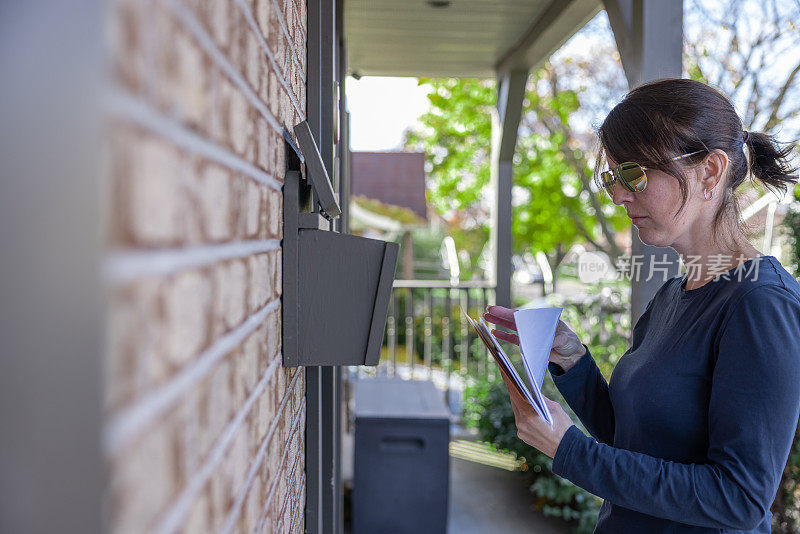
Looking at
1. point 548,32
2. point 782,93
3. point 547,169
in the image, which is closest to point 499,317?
point 548,32

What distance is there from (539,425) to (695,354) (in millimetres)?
345

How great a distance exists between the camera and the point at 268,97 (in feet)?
3.25

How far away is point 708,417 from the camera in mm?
1275

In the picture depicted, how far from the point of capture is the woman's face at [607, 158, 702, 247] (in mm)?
1444

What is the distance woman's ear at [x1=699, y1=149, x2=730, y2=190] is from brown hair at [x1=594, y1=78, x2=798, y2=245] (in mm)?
13

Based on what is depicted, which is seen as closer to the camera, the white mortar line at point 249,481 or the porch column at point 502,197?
the white mortar line at point 249,481

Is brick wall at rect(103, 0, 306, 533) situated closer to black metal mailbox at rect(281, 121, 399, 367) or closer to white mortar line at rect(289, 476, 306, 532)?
black metal mailbox at rect(281, 121, 399, 367)

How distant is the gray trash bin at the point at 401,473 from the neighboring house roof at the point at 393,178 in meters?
7.31

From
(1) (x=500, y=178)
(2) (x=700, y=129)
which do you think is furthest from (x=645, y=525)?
Result: (1) (x=500, y=178)

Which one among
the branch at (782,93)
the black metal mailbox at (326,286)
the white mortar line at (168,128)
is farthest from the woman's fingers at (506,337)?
the branch at (782,93)

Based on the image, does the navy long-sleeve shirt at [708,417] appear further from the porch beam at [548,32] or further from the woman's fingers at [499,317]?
the porch beam at [548,32]

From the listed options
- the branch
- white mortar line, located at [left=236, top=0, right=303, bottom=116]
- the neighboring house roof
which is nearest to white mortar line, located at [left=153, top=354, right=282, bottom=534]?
white mortar line, located at [left=236, top=0, right=303, bottom=116]

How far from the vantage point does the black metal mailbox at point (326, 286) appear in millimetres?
1177

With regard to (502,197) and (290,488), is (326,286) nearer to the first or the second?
(290,488)
